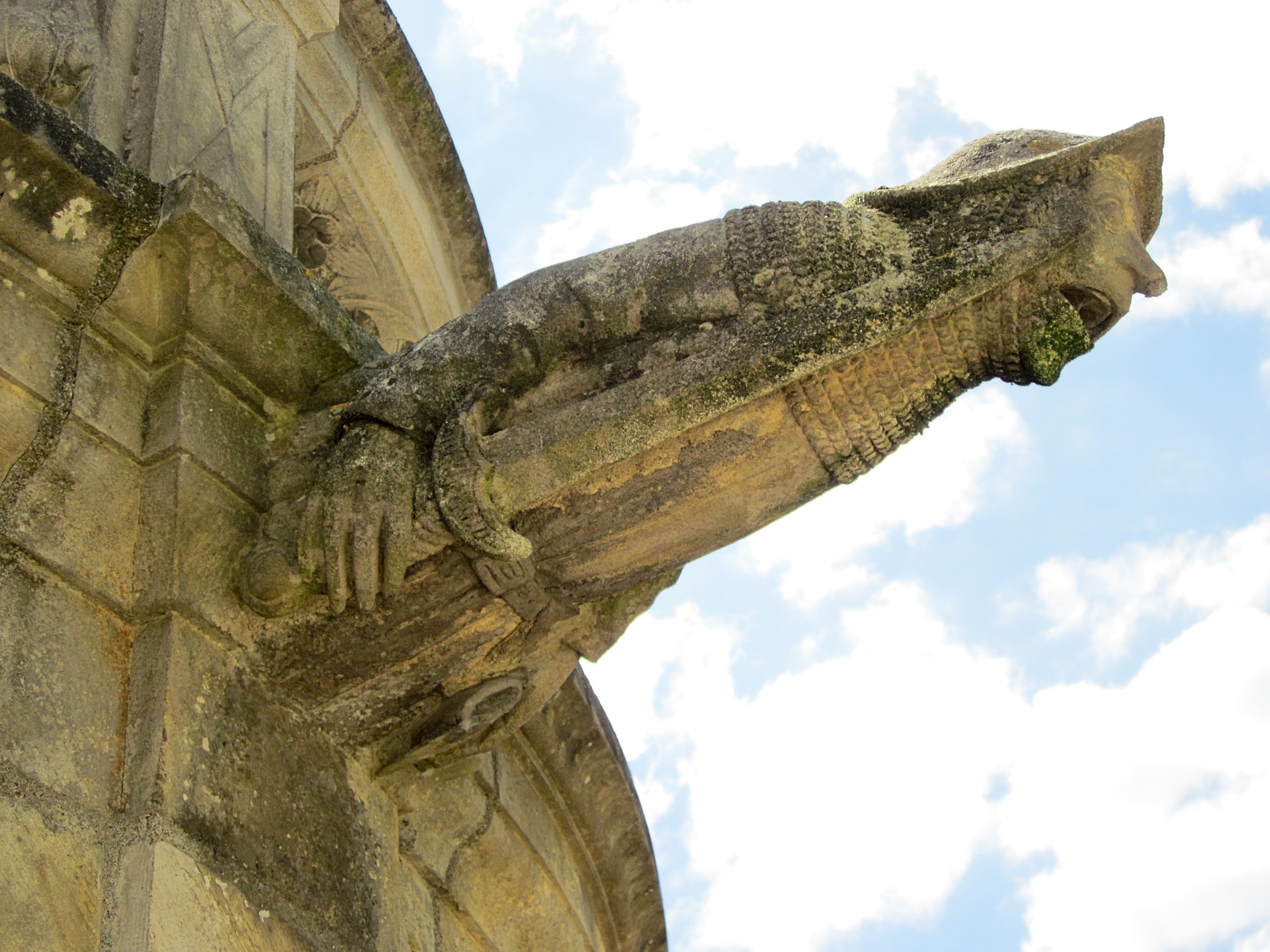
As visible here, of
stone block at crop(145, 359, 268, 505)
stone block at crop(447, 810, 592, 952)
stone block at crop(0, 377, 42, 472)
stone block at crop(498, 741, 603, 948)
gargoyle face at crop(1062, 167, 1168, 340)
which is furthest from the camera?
stone block at crop(498, 741, 603, 948)

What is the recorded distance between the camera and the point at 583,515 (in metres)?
3.39

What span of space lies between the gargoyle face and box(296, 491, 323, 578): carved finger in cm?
178

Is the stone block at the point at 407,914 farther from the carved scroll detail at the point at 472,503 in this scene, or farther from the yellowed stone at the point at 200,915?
the carved scroll detail at the point at 472,503

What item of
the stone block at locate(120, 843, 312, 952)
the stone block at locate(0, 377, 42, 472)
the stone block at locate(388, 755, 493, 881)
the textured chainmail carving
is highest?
the stone block at locate(0, 377, 42, 472)

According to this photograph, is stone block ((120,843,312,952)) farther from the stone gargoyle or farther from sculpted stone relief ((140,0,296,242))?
sculpted stone relief ((140,0,296,242))

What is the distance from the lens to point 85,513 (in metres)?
3.22

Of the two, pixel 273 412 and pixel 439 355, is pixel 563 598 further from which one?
pixel 273 412

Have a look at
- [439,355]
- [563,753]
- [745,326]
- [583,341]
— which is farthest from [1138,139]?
[563,753]

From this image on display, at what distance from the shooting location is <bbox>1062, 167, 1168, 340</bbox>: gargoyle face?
11.6ft

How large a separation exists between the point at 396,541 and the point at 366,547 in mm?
64

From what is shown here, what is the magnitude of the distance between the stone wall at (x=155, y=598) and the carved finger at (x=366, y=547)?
0.30 metres

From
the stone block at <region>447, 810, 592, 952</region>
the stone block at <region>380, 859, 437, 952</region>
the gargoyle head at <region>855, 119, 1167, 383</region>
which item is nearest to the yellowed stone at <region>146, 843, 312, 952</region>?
the stone block at <region>380, 859, 437, 952</region>

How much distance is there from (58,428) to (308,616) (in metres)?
0.67

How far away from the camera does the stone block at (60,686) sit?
2.85 m
